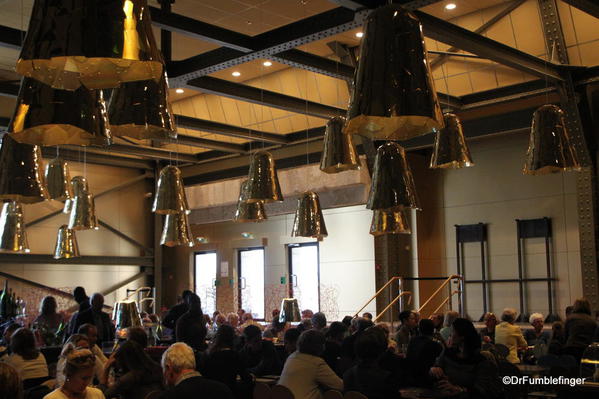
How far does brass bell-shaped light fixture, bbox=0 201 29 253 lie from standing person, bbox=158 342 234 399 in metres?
3.18

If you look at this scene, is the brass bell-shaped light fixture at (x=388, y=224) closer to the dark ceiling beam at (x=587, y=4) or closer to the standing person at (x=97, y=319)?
the dark ceiling beam at (x=587, y=4)

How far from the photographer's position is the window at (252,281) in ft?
59.2

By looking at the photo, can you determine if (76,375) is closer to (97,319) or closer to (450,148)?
(450,148)

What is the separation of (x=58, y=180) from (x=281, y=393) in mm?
3313

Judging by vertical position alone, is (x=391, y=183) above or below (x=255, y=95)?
below

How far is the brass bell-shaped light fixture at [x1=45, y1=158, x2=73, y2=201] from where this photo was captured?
7.29 meters

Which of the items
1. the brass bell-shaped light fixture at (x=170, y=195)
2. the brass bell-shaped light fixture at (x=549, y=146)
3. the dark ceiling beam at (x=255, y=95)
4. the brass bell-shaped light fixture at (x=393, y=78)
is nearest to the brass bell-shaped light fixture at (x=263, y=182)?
the brass bell-shaped light fixture at (x=170, y=195)

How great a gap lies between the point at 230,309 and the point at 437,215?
594 centimetres

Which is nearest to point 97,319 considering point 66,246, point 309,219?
point 66,246

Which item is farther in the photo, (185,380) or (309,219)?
(309,219)

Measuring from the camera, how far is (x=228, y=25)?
11836 millimetres

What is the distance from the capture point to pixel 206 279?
19.6 m

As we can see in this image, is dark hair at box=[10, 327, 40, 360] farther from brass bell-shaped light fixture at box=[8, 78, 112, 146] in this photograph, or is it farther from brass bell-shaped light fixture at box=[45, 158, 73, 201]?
brass bell-shaped light fixture at box=[8, 78, 112, 146]

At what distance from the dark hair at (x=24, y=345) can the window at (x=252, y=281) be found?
1174 cm
